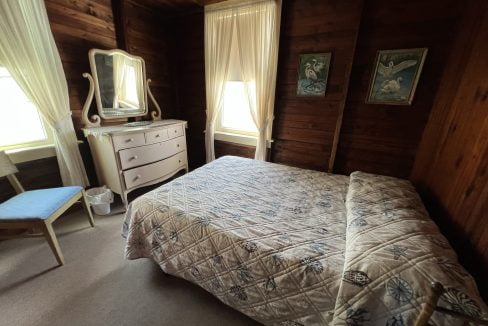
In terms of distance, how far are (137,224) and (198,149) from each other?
2123 millimetres

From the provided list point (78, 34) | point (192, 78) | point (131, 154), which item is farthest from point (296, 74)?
point (78, 34)

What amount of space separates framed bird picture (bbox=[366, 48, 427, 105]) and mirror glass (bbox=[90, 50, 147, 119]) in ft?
9.14

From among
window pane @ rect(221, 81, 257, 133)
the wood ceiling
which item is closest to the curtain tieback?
the wood ceiling

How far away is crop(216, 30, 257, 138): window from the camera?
2.55m

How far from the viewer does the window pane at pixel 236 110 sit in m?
2.76

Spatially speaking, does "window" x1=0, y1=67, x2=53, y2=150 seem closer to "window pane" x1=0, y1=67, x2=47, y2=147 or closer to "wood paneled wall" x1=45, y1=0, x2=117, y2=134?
"window pane" x1=0, y1=67, x2=47, y2=147

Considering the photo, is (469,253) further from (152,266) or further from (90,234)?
(90,234)

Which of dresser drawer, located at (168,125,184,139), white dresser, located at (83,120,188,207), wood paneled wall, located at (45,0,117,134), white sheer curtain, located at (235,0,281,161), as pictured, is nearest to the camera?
wood paneled wall, located at (45,0,117,134)

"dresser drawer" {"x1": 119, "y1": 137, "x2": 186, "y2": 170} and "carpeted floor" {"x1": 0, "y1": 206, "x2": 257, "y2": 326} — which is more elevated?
"dresser drawer" {"x1": 119, "y1": 137, "x2": 186, "y2": 170}

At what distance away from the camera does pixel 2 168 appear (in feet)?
5.31

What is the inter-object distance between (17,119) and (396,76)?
3669mm

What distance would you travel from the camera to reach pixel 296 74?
233cm

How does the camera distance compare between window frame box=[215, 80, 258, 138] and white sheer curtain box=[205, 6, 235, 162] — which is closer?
white sheer curtain box=[205, 6, 235, 162]

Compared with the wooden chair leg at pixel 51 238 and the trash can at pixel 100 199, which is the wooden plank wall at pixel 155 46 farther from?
the wooden chair leg at pixel 51 238
